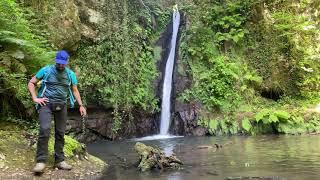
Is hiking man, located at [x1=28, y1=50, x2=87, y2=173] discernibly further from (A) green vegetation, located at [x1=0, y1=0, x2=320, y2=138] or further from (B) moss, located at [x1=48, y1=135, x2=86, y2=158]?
(A) green vegetation, located at [x1=0, y1=0, x2=320, y2=138]

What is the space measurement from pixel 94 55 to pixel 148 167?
7.53 m

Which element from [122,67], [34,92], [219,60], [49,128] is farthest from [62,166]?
[219,60]

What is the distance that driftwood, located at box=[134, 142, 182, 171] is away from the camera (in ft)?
24.2

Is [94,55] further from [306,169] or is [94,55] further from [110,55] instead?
[306,169]

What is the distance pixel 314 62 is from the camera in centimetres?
1728

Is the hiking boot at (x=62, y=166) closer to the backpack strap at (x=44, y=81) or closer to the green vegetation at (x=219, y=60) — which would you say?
the backpack strap at (x=44, y=81)

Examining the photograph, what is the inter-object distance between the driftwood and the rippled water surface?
0.19 meters

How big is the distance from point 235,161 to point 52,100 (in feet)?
12.3

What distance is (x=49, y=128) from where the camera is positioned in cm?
633

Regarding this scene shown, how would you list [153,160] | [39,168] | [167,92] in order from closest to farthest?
[39,168] < [153,160] < [167,92]

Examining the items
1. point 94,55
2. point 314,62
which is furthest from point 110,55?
point 314,62

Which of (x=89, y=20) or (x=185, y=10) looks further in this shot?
(x=185, y=10)

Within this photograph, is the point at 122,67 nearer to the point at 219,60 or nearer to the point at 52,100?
the point at 219,60

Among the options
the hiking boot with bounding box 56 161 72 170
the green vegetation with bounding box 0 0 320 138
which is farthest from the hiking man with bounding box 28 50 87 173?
the green vegetation with bounding box 0 0 320 138
